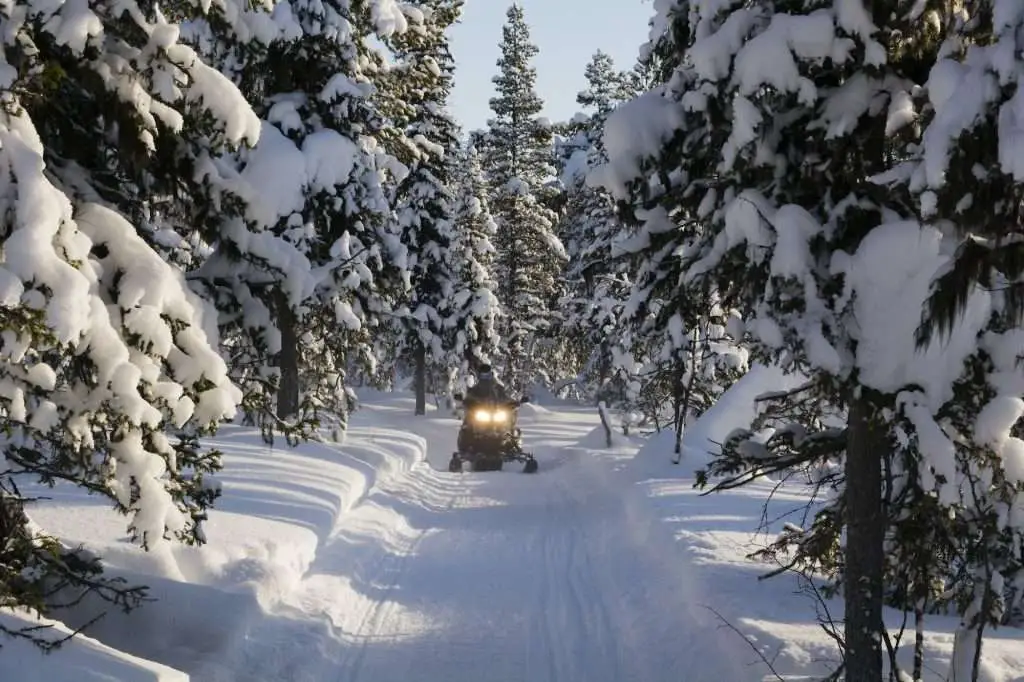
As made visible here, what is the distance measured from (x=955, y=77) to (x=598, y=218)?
2666 centimetres

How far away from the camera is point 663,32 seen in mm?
7176

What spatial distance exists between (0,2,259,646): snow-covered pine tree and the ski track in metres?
2.26

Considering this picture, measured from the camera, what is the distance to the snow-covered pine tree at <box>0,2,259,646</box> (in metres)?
4.58

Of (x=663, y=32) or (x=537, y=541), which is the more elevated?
(x=663, y=32)

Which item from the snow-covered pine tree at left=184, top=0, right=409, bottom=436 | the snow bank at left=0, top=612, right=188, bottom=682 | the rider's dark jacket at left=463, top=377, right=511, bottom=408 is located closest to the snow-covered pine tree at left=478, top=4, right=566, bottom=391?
the rider's dark jacket at left=463, top=377, right=511, bottom=408

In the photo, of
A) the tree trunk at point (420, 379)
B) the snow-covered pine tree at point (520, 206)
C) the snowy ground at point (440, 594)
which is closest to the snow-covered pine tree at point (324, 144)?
the snowy ground at point (440, 594)

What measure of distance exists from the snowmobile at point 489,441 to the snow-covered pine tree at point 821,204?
15535mm

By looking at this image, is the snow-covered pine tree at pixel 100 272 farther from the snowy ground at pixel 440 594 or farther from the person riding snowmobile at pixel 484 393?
the person riding snowmobile at pixel 484 393

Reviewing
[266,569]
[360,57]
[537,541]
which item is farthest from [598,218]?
[266,569]

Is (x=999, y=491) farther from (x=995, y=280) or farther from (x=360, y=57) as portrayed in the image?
(x=360, y=57)

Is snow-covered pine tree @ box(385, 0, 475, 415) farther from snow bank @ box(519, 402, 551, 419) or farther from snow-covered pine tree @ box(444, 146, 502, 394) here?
snow bank @ box(519, 402, 551, 419)

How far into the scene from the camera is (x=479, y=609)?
9.73 m

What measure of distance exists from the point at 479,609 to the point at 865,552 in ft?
15.8

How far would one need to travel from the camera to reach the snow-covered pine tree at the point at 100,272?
4.58m
